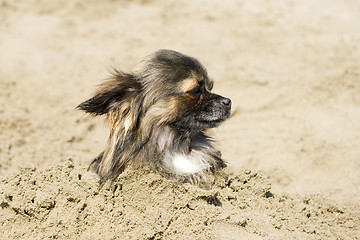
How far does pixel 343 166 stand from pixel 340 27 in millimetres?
4086

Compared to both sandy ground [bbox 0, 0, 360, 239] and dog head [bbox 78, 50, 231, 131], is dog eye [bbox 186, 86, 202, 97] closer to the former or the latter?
dog head [bbox 78, 50, 231, 131]

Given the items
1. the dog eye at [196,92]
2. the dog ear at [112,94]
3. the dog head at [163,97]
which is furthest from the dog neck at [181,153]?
the dog ear at [112,94]

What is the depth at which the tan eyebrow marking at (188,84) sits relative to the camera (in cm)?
419

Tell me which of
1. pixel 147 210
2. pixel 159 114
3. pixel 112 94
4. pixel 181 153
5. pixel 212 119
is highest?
pixel 112 94

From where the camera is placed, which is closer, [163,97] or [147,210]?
[147,210]

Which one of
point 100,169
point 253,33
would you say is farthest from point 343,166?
point 253,33

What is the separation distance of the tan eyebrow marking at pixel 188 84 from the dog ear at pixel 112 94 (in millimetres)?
408

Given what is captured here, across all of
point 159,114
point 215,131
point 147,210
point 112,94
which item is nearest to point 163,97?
point 159,114

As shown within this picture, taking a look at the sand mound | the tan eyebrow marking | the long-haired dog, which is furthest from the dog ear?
the sand mound

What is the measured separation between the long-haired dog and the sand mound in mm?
196

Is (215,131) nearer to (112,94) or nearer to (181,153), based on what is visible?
(181,153)

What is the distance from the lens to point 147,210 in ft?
12.1

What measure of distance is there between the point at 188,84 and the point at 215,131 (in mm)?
1983

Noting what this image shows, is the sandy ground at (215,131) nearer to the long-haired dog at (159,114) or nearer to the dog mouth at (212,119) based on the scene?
the long-haired dog at (159,114)
